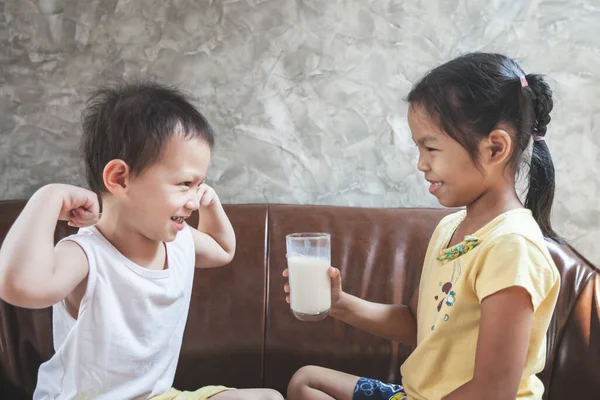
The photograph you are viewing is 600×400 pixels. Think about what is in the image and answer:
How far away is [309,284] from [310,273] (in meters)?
0.03

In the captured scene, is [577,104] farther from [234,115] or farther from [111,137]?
[111,137]

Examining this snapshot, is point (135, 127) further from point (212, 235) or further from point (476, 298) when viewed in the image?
point (476, 298)

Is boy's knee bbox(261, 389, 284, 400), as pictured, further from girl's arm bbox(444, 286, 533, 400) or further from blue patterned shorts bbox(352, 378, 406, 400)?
girl's arm bbox(444, 286, 533, 400)

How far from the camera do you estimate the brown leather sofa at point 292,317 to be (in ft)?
5.41

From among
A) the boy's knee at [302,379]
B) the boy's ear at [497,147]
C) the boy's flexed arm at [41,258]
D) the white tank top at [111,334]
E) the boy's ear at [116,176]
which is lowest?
the boy's knee at [302,379]

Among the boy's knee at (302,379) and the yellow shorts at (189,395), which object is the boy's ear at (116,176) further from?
the boy's knee at (302,379)

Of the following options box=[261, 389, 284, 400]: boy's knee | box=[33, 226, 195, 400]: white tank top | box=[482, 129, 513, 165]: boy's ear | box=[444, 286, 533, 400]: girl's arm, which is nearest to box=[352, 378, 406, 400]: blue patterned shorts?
box=[261, 389, 284, 400]: boy's knee

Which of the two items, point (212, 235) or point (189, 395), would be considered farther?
point (212, 235)

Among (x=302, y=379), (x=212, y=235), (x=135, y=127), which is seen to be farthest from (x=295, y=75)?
(x=302, y=379)

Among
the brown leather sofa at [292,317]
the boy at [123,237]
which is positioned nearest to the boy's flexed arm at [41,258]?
the boy at [123,237]

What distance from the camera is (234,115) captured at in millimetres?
1990

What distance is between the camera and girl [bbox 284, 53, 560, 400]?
1.09m

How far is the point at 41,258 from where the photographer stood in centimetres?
105

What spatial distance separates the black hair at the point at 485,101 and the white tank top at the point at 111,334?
695 mm
